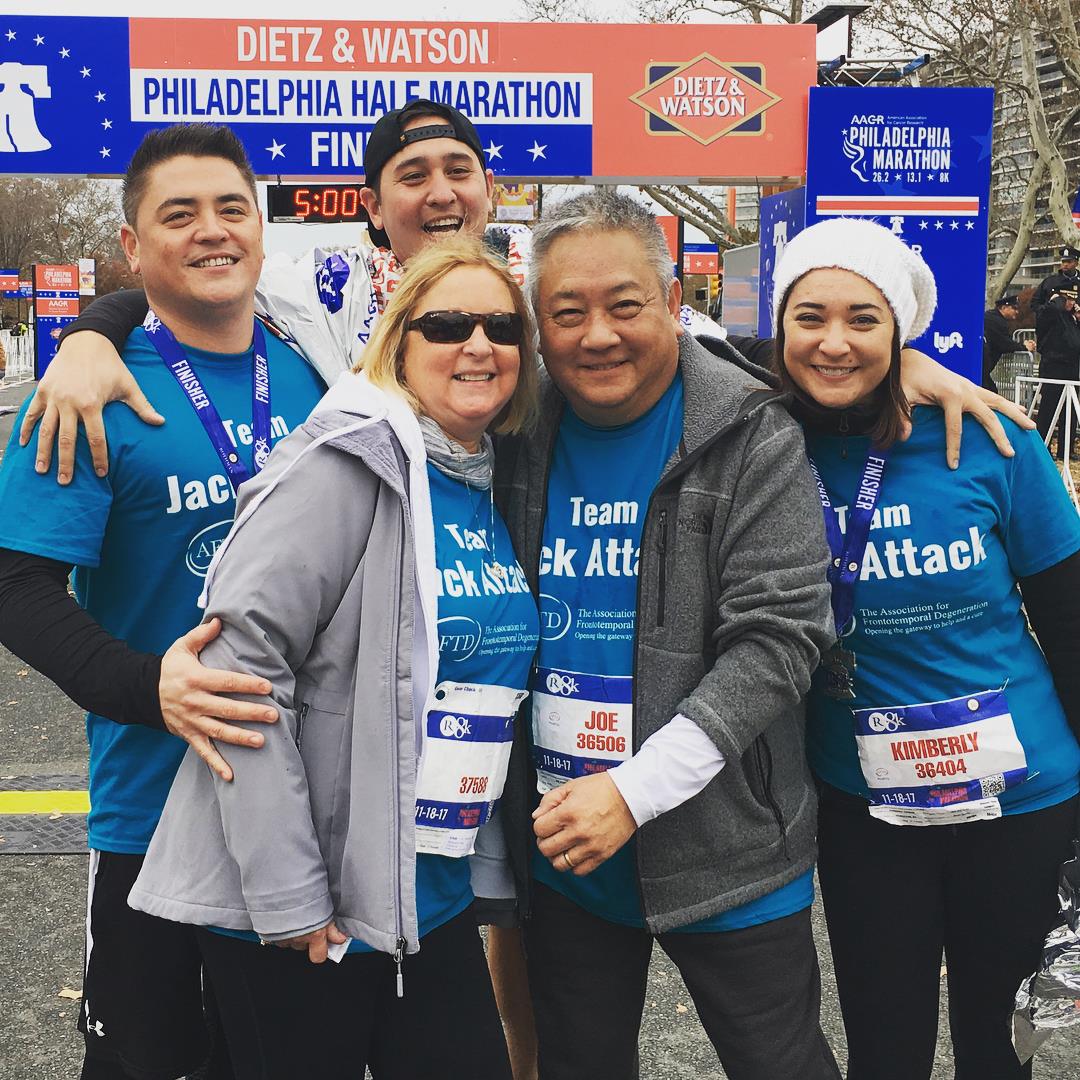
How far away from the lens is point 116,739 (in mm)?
2260

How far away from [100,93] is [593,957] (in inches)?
383

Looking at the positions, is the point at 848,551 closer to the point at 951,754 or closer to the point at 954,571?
the point at 954,571

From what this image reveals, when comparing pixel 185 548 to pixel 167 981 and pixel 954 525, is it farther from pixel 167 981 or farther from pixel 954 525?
pixel 954 525

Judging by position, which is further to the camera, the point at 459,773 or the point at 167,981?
the point at 167,981

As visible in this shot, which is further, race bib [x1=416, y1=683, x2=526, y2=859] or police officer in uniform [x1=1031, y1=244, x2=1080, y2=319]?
police officer in uniform [x1=1031, y1=244, x2=1080, y2=319]

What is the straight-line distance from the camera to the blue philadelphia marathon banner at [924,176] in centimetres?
901

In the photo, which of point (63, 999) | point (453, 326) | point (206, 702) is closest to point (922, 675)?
point (453, 326)

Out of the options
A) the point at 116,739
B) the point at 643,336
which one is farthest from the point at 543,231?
the point at 116,739

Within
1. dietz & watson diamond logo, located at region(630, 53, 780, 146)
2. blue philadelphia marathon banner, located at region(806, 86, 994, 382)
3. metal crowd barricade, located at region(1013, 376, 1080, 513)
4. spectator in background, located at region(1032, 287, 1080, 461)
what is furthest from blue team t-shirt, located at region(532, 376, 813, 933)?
spectator in background, located at region(1032, 287, 1080, 461)

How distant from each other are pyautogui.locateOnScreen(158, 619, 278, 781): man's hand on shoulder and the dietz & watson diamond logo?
939 cm

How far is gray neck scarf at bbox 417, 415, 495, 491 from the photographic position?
79.3 inches

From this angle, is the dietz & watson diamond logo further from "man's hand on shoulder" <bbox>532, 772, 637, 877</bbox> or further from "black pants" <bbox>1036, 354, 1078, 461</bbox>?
"man's hand on shoulder" <bbox>532, 772, 637, 877</bbox>

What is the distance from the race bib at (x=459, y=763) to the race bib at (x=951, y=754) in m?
0.73

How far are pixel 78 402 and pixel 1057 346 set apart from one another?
1379cm
